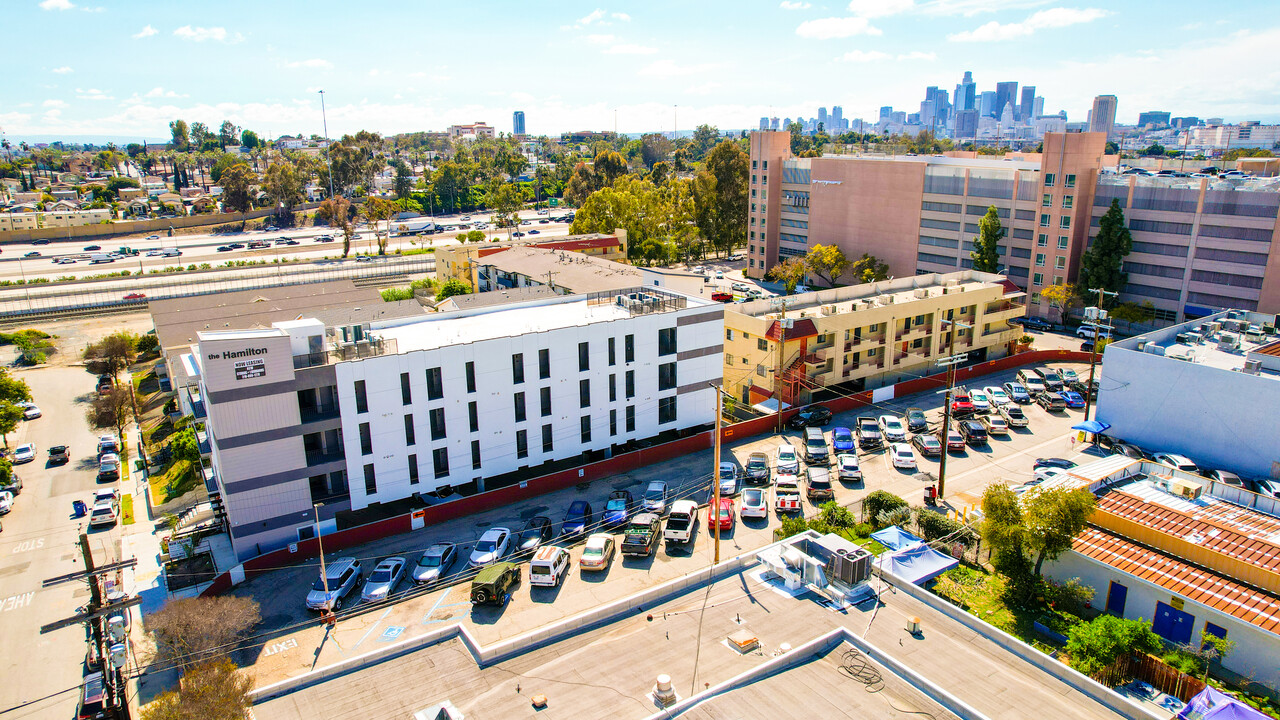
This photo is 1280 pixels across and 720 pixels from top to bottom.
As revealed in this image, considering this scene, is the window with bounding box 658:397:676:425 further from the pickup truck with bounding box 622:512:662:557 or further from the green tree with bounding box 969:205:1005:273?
the green tree with bounding box 969:205:1005:273

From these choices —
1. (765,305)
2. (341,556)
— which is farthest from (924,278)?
(341,556)

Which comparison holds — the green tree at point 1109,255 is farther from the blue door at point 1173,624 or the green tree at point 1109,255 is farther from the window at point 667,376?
the blue door at point 1173,624

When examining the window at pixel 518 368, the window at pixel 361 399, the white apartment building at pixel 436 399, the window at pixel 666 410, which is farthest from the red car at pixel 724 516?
the window at pixel 361 399

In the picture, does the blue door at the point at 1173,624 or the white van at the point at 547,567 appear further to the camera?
the white van at the point at 547,567

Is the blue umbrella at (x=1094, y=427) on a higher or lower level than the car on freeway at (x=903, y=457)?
higher

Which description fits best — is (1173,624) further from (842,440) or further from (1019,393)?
(1019,393)

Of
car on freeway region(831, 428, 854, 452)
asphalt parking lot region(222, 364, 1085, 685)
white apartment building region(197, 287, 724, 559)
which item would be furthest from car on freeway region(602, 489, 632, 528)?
car on freeway region(831, 428, 854, 452)
